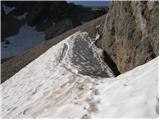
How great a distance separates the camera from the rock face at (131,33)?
32.4 feet

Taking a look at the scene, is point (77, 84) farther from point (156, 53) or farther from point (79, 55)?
point (79, 55)

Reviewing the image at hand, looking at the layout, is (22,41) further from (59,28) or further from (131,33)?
(131,33)

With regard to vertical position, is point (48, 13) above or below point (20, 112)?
below

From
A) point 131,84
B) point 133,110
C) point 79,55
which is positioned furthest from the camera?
point 79,55

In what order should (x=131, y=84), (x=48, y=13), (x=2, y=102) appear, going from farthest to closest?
(x=48, y=13)
(x=2, y=102)
(x=131, y=84)


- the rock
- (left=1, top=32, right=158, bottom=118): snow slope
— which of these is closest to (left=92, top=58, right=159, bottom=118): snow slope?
(left=1, top=32, right=158, bottom=118): snow slope

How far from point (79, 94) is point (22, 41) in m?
38.7

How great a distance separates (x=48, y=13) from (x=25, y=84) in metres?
40.7

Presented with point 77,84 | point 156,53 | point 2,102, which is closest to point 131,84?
point 77,84

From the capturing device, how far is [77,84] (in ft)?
26.3

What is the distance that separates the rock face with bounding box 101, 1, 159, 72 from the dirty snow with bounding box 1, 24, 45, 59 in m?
27.5

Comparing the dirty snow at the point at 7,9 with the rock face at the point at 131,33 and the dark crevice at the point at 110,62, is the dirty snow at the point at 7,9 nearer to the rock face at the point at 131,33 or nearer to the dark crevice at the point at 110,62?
the rock face at the point at 131,33

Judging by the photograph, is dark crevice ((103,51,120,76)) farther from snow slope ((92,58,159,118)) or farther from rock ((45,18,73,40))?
rock ((45,18,73,40))

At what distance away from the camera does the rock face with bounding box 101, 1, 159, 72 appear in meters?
9.89
